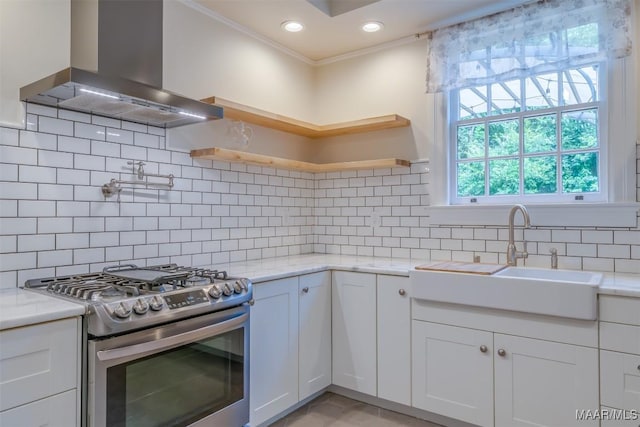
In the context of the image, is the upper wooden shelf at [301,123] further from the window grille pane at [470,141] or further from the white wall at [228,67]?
the window grille pane at [470,141]

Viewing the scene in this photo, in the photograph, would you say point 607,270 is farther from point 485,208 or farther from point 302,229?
point 302,229

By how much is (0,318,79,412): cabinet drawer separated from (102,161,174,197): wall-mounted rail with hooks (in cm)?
87

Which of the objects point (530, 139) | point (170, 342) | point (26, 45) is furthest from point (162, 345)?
point (530, 139)

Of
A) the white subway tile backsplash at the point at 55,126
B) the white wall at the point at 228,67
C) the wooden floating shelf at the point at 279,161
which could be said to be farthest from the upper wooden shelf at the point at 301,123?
the white subway tile backsplash at the point at 55,126

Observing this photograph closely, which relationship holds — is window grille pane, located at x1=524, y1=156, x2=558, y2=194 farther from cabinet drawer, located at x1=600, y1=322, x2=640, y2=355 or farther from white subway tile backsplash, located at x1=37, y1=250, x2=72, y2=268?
white subway tile backsplash, located at x1=37, y1=250, x2=72, y2=268

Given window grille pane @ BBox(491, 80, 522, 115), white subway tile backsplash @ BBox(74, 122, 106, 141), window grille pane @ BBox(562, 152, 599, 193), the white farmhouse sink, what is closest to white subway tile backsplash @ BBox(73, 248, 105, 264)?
white subway tile backsplash @ BBox(74, 122, 106, 141)

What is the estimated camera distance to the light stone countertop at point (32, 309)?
1310mm

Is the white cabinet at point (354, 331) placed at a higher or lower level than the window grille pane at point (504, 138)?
lower

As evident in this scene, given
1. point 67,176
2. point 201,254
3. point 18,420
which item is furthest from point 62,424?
point 201,254

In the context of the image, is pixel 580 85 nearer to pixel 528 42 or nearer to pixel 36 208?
pixel 528 42

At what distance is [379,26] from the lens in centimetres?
291

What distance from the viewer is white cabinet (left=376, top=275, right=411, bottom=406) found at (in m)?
2.42

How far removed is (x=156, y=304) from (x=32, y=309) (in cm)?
40

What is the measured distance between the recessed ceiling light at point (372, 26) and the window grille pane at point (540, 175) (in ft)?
4.41
